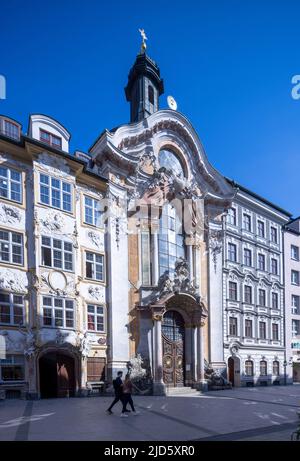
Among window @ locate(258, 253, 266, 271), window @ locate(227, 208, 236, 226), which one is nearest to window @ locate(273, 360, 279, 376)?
window @ locate(258, 253, 266, 271)

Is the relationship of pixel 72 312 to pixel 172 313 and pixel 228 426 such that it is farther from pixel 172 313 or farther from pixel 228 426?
pixel 228 426

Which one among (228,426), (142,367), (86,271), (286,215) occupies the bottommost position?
(142,367)

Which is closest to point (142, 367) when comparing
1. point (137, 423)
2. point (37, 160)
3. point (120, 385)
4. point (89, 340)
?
point (89, 340)

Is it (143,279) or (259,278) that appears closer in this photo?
(143,279)

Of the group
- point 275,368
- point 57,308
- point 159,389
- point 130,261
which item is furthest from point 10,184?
point 275,368

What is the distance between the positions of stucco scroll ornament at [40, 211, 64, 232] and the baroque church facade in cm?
6

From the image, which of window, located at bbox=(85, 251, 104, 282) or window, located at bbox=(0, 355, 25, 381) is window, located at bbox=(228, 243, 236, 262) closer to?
window, located at bbox=(85, 251, 104, 282)

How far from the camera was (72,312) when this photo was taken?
23672 millimetres

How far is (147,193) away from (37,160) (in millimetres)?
9123

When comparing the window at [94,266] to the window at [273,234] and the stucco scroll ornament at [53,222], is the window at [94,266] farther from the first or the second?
the window at [273,234]

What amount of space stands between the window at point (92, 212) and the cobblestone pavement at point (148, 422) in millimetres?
11781

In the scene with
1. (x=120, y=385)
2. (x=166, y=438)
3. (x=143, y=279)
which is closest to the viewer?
Result: (x=166, y=438)

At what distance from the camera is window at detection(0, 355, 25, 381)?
20.3 meters

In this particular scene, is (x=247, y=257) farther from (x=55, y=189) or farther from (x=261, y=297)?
(x=55, y=189)
